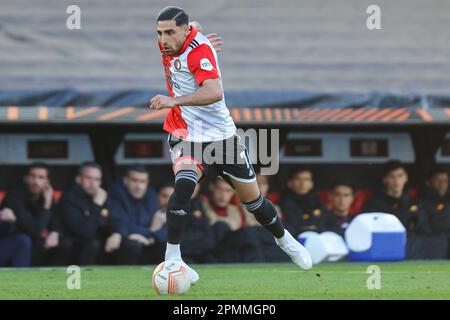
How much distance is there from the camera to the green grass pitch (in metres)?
7.59

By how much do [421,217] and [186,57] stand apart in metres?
6.00

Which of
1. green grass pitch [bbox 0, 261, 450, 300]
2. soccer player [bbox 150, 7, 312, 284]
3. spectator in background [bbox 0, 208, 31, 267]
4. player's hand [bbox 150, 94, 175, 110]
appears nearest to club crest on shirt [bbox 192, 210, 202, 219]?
green grass pitch [bbox 0, 261, 450, 300]

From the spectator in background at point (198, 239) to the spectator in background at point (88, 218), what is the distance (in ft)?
2.42

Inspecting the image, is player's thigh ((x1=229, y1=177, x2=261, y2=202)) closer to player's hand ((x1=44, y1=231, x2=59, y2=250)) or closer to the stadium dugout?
the stadium dugout

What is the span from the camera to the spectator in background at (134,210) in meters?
12.1

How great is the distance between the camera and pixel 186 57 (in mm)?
7930

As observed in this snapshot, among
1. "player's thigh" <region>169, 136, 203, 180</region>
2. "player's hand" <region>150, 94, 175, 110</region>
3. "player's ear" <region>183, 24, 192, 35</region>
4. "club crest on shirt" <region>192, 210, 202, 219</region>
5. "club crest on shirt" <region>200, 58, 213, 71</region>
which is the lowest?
"club crest on shirt" <region>192, 210, 202, 219</region>

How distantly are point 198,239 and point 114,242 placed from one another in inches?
37.0

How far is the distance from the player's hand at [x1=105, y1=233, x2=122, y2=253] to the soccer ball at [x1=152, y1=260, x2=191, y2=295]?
447cm

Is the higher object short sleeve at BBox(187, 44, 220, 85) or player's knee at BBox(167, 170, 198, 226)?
short sleeve at BBox(187, 44, 220, 85)

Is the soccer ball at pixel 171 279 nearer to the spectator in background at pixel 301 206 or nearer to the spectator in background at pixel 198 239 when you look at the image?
the spectator in background at pixel 198 239

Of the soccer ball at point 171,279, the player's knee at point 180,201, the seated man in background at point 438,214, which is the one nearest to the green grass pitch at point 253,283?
the soccer ball at point 171,279

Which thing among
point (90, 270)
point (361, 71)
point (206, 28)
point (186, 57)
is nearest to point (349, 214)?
point (361, 71)

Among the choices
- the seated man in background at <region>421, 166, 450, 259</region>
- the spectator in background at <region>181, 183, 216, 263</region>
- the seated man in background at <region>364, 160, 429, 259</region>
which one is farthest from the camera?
the seated man in background at <region>421, 166, 450, 259</region>
